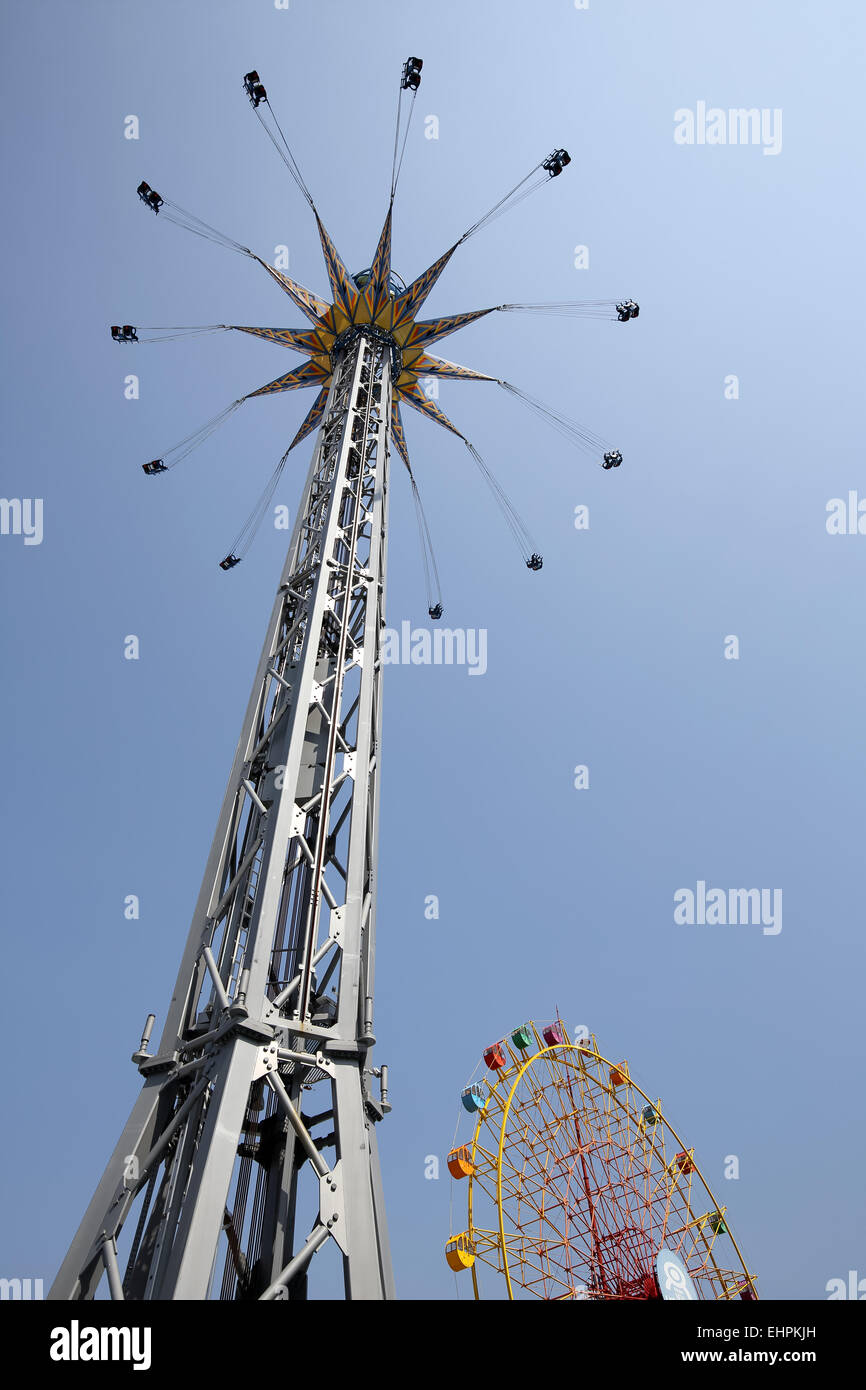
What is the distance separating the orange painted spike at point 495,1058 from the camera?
21.6m

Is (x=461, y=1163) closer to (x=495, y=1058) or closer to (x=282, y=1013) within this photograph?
(x=495, y=1058)

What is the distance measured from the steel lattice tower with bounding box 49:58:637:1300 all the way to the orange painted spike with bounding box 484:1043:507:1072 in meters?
15.5

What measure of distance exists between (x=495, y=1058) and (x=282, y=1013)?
16698 millimetres

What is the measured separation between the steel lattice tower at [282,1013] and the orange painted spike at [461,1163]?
14128mm

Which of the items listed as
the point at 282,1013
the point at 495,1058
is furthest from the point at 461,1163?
the point at 282,1013

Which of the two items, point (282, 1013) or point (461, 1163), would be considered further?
point (461, 1163)

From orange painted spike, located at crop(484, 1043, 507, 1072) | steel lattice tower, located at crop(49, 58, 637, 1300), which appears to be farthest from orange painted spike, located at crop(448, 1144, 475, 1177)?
steel lattice tower, located at crop(49, 58, 637, 1300)

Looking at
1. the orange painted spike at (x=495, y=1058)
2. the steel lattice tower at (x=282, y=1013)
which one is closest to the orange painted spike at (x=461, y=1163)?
the orange painted spike at (x=495, y=1058)

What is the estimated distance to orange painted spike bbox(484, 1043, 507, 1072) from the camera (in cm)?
2159

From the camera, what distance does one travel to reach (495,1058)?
2172 cm

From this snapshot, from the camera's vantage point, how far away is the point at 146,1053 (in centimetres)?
668
